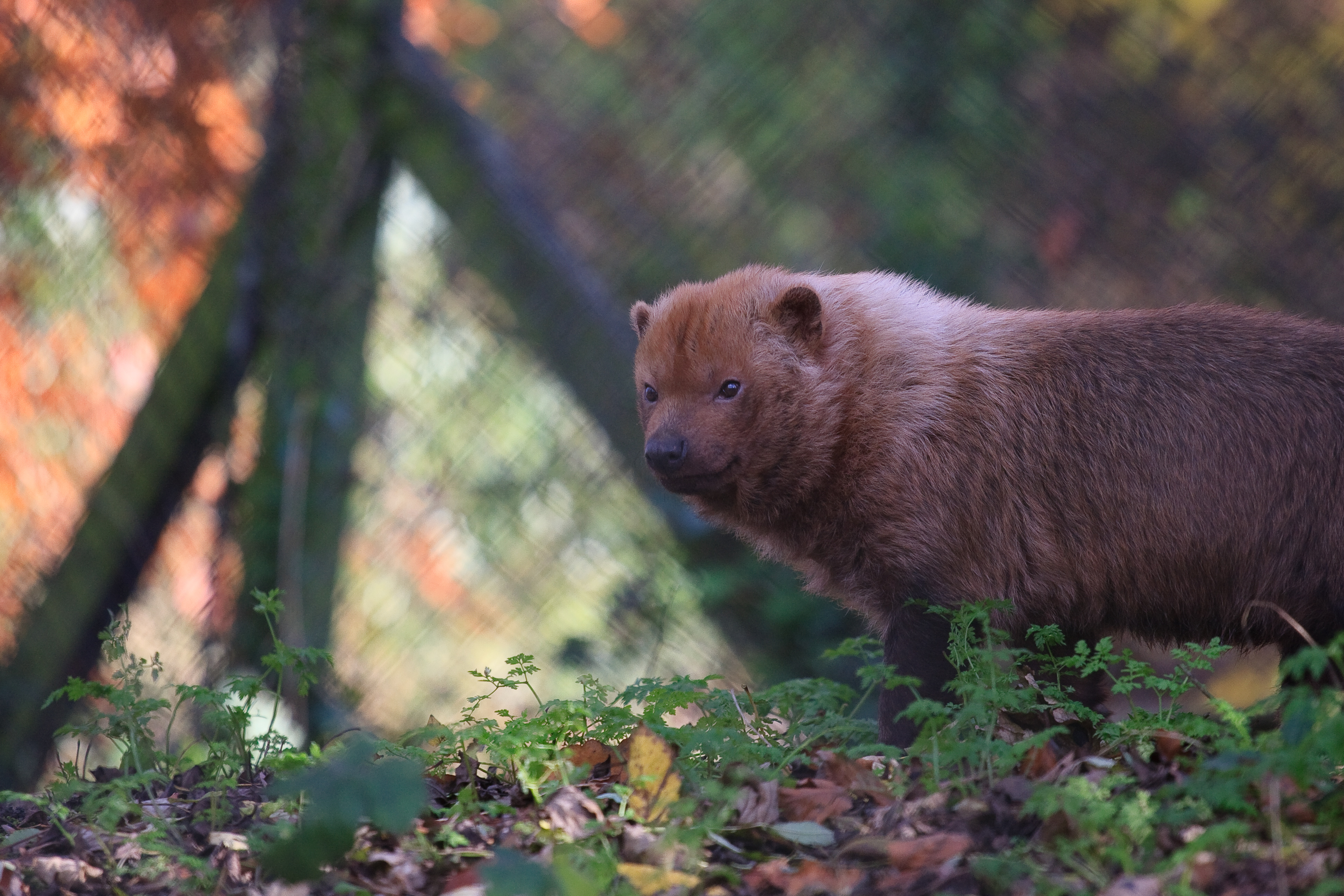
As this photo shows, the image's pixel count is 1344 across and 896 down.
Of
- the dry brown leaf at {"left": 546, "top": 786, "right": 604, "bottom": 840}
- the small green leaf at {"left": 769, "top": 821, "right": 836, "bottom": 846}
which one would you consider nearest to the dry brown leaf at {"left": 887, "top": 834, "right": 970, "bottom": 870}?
the small green leaf at {"left": 769, "top": 821, "right": 836, "bottom": 846}

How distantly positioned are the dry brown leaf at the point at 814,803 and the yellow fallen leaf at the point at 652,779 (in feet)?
0.93

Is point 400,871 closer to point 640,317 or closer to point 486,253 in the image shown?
point 640,317

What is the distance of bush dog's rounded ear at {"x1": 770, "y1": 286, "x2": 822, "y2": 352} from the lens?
427cm

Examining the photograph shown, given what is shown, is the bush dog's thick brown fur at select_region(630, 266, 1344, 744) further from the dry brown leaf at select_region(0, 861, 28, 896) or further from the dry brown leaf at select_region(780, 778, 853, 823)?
the dry brown leaf at select_region(0, 861, 28, 896)

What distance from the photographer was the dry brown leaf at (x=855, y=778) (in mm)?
2961

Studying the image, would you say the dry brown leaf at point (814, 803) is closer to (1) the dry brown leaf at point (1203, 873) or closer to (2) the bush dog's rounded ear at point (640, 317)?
(1) the dry brown leaf at point (1203, 873)

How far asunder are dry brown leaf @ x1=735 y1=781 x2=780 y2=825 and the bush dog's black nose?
1404 mm

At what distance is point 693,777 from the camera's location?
3000mm

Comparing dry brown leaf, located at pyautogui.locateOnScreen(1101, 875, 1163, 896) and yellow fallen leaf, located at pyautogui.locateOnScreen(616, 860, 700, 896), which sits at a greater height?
yellow fallen leaf, located at pyautogui.locateOnScreen(616, 860, 700, 896)

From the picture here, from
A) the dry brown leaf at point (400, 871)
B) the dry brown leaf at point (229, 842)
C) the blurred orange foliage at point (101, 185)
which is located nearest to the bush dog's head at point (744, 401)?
the dry brown leaf at point (400, 871)

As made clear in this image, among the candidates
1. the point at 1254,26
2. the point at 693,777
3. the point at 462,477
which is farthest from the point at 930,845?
the point at 1254,26

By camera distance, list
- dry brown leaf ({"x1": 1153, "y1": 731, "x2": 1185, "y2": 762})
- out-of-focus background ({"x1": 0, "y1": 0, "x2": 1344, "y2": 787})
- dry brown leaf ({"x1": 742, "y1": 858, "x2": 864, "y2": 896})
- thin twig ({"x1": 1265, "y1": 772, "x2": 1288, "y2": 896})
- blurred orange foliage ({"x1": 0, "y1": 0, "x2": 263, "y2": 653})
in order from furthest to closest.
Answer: blurred orange foliage ({"x1": 0, "y1": 0, "x2": 263, "y2": 653}) < out-of-focus background ({"x1": 0, "y1": 0, "x2": 1344, "y2": 787}) < dry brown leaf ({"x1": 1153, "y1": 731, "x2": 1185, "y2": 762}) < dry brown leaf ({"x1": 742, "y1": 858, "x2": 864, "y2": 896}) < thin twig ({"x1": 1265, "y1": 772, "x2": 1288, "y2": 896})

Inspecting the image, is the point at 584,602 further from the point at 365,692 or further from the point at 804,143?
the point at 804,143

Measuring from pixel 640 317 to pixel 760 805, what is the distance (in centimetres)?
240
